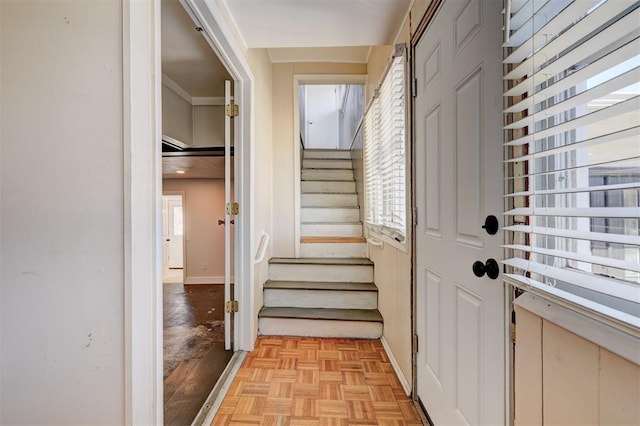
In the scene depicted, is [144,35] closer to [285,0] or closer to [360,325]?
[285,0]

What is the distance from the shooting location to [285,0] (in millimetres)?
1625

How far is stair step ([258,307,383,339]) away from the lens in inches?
98.1

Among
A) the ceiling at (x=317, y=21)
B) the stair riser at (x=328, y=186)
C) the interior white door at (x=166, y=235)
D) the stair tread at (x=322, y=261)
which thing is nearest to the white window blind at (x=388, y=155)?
the ceiling at (x=317, y=21)

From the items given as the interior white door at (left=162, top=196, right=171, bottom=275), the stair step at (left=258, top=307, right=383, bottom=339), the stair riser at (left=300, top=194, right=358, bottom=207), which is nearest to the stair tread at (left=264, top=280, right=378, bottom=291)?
the stair step at (left=258, top=307, right=383, bottom=339)

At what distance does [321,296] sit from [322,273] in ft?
0.86

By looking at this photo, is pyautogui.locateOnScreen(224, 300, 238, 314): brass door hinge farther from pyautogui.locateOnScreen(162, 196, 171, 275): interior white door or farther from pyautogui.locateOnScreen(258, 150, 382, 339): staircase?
pyautogui.locateOnScreen(162, 196, 171, 275): interior white door

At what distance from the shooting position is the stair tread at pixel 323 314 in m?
2.51

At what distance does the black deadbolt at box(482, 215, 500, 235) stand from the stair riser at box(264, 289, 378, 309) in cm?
180

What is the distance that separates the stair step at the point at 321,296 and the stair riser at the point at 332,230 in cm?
99

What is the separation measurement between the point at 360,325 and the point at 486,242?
1.72 metres

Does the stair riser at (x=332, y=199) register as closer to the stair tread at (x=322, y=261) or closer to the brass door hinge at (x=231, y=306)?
the stair tread at (x=322, y=261)

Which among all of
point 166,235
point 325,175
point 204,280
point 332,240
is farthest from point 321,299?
point 166,235

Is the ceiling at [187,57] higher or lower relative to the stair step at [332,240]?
higher

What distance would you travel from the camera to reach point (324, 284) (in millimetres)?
2814
